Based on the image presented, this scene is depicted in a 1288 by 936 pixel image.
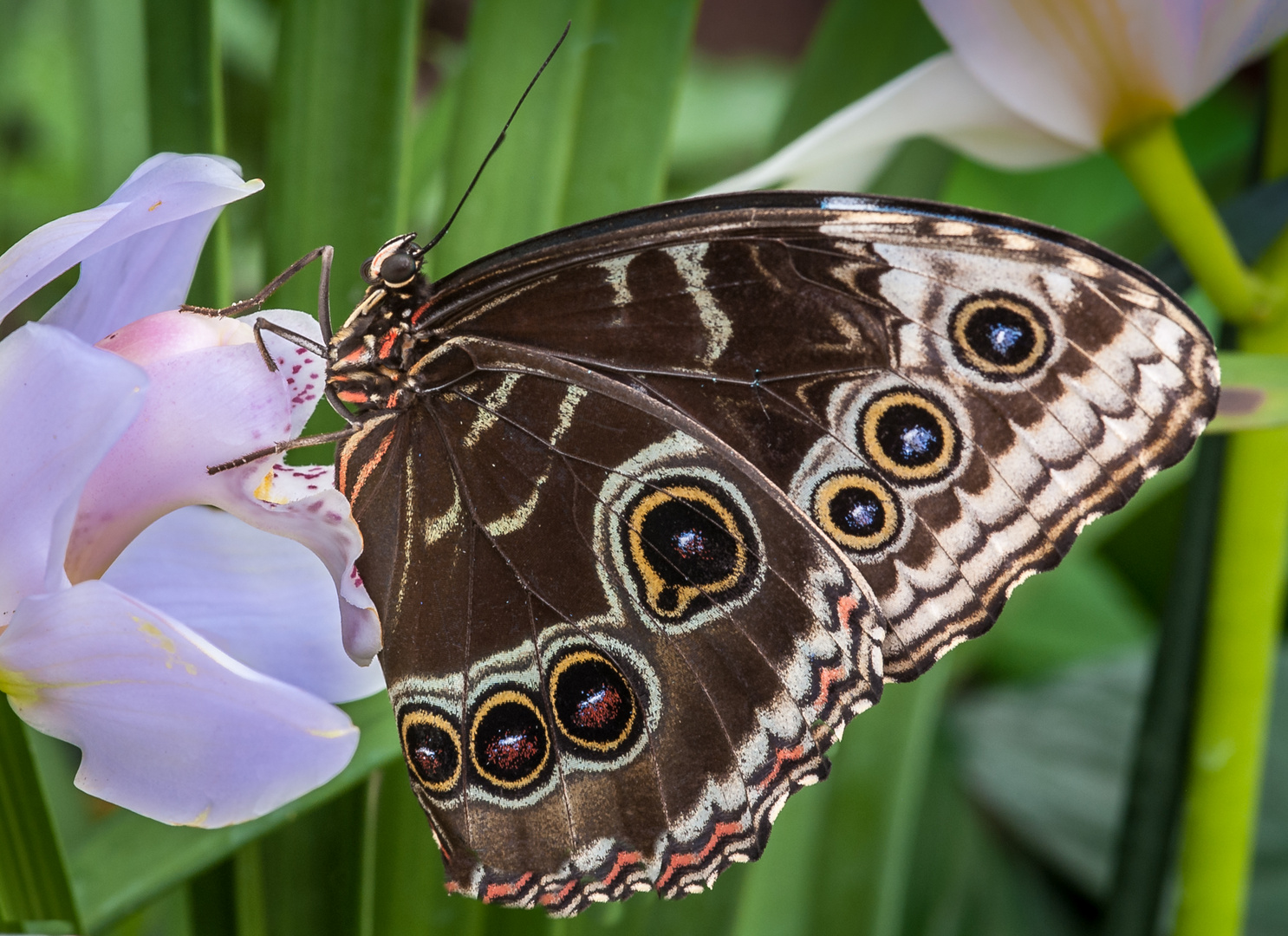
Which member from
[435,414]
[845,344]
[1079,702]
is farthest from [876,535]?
[1079,702]

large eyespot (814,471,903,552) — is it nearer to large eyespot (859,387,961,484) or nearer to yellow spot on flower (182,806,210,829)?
large eyespot (859,387,961,484)

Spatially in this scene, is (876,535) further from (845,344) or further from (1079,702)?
(1079,702)

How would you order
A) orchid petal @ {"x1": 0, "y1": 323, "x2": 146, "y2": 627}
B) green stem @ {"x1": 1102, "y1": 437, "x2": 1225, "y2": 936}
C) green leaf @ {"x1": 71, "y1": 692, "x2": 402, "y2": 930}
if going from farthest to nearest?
green stem @ {"x1": 1102, "y1": 437, "x2": 1225, "y2": 936}
green leaf @ {"x1": 71, "y1": 692, "x2": 402, "y2": 930}
orchid petal @ {"x1": 0, "y1": 323, "x2": 146, "y2": 627}

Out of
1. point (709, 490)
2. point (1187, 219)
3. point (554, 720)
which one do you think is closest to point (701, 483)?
point (709, 490)

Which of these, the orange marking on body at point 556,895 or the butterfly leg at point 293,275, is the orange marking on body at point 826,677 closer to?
the orange marking on body at point 556,895

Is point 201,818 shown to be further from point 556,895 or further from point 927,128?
point 927,128

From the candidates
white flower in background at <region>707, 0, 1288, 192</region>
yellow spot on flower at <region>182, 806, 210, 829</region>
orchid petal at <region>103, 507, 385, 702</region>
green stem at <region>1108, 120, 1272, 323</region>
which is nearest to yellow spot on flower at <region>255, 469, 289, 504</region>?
orchid petal at <region>103, 507, 385, 702</region>
